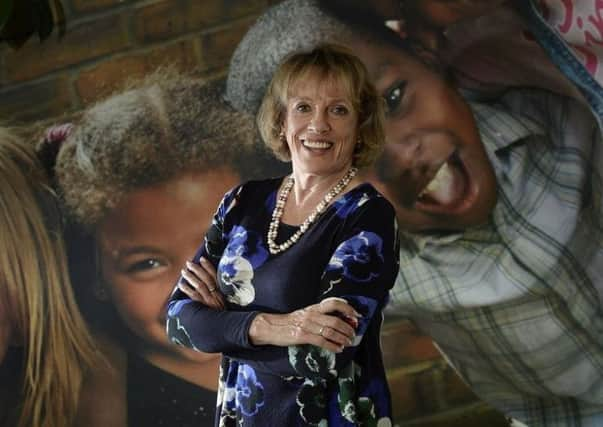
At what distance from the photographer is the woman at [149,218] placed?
2660 millimetres

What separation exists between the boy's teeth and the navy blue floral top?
1.08 metres

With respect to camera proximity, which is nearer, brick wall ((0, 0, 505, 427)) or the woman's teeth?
the woman's teeth

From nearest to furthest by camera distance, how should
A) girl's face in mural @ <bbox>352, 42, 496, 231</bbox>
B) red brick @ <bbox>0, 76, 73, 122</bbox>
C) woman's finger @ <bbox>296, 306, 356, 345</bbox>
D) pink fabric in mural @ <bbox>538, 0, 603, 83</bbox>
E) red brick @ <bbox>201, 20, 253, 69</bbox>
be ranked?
woman's finger @ <bbox>296, 306, 356, 345</bbox>
pink fabric in mural @ <bbox>538, 0, 603, 83</bbox>
girl's face in mural @ <bbox>352, 42, 496, 231</bbox>
red brick @ <bbox>201, 20, 253, 69</bbox>
red brick @ <bbox>0, 76, 73, 122</bbox>

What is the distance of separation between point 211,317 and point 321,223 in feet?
0.67

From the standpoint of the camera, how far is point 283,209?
150cm

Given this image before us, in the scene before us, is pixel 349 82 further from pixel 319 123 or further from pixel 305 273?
pixel 305 273

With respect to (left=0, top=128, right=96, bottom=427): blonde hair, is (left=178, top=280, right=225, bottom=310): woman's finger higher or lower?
lower

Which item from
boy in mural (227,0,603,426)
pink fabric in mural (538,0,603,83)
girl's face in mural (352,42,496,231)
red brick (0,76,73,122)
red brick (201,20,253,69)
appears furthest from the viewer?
red brick (0,76,73,122)

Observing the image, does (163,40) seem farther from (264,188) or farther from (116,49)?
(264,188)

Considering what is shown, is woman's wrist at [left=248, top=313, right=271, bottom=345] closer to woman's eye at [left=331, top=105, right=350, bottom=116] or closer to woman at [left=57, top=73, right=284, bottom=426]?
woman's eye at [left=331, top=105, right=350, bottom=116]

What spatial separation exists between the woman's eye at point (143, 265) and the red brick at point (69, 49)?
562 mm

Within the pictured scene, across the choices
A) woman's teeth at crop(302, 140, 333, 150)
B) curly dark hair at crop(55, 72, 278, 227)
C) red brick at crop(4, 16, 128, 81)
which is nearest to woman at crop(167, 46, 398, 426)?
woman's teeth at crop(302, 140, 333, 150)

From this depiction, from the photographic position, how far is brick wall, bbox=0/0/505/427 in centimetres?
256

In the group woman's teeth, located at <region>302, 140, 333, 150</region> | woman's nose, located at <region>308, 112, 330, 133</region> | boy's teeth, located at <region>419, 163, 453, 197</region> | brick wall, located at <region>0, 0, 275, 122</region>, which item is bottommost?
woman's teeth, located at <region>302, 140, 333, 150</region>
